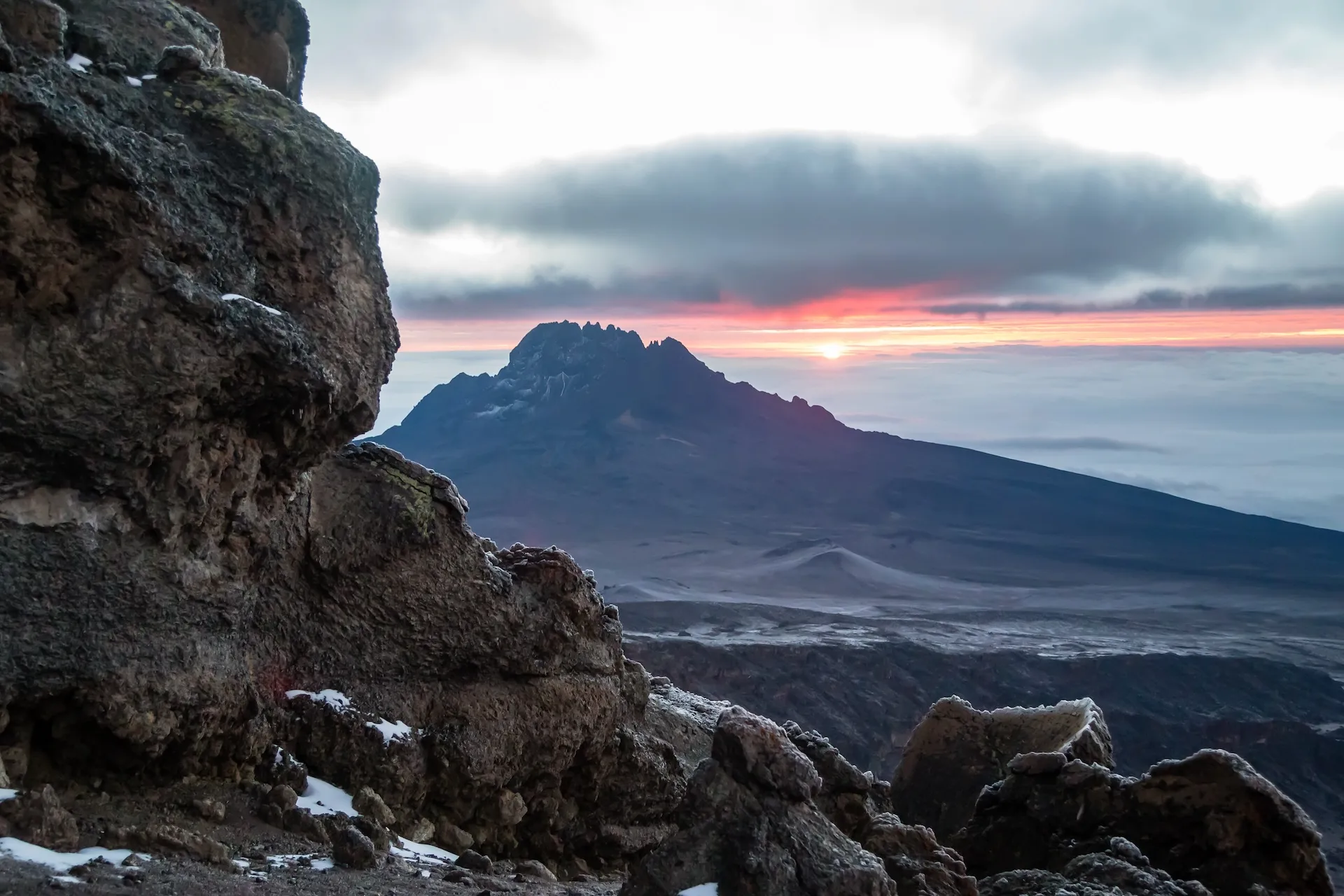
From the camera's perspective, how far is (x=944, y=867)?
10.3 meters

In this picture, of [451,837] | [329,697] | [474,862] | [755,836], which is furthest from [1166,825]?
[329,697]

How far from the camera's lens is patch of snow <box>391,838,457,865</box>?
33.5 feet

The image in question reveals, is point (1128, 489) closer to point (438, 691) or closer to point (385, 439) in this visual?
point (385, 439)

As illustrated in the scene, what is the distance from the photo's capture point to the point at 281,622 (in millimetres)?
11531

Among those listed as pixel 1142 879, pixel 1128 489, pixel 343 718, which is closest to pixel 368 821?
pixel 343 718

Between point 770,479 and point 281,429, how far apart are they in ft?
481

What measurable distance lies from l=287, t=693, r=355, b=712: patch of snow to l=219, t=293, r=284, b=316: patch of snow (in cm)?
425

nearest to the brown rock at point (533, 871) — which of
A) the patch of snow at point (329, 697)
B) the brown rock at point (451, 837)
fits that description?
the brown rock at point (451, 837)

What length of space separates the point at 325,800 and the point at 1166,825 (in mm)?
9715

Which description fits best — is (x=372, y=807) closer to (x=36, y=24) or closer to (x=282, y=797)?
(x=282, y=797)

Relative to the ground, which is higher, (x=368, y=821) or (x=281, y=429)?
(x=281, y=429)

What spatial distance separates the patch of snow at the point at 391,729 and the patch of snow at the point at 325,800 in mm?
764

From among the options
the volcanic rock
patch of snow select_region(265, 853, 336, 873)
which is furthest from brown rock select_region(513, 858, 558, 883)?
the volcanic rock

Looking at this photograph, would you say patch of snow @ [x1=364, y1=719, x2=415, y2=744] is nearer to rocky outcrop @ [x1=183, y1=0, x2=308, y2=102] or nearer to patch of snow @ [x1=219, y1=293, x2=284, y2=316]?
patch of snow @ [x1=219, y1=293, x2=284, y2=316]
